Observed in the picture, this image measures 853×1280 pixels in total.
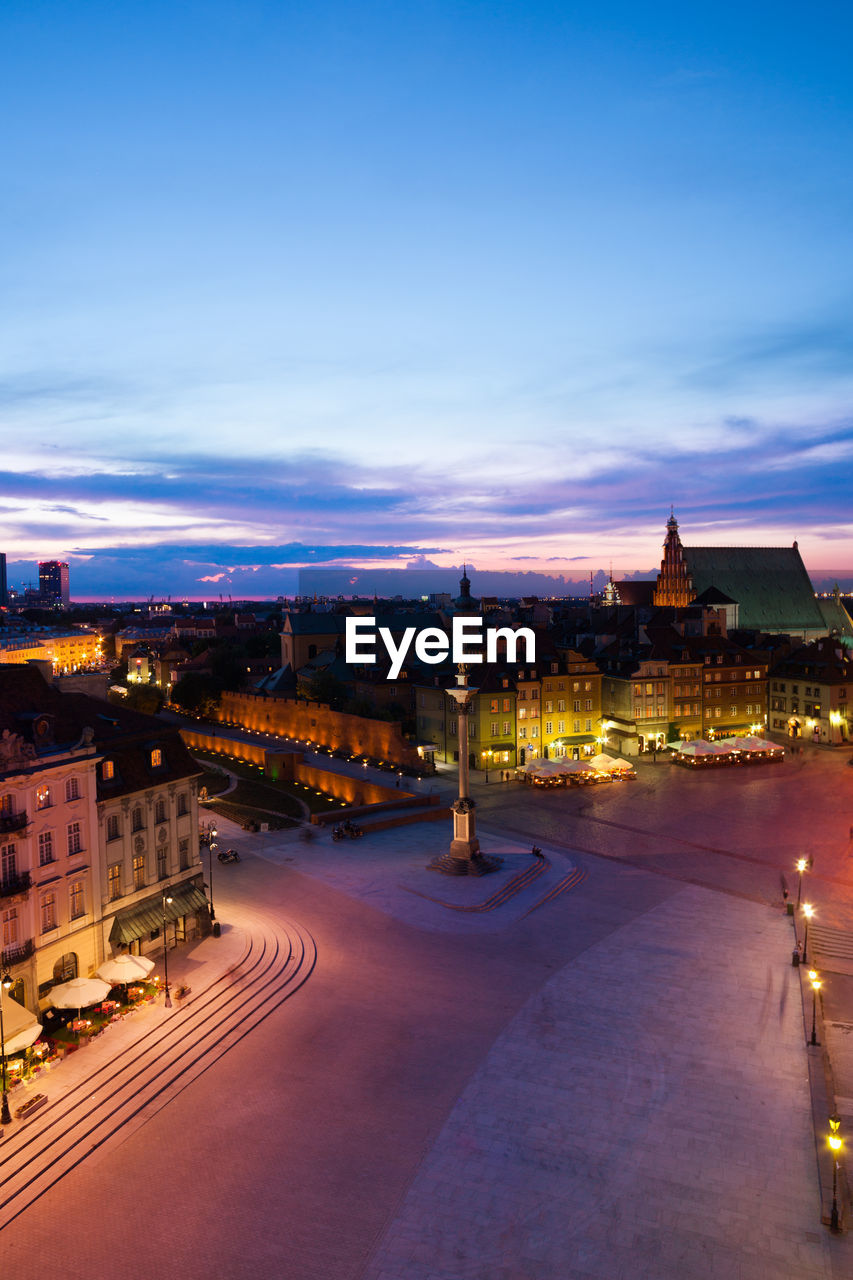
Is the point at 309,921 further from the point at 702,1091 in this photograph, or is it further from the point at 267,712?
the point at 267,712

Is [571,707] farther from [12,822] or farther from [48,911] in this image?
[12,822]

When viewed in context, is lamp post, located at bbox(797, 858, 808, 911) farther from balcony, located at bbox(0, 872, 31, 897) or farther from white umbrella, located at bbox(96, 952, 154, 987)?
balcony, located at bbox(0, 872, 31, 897)

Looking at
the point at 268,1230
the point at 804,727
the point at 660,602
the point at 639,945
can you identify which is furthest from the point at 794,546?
the point at 268,1230

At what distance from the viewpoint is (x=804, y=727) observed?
87.5 meters

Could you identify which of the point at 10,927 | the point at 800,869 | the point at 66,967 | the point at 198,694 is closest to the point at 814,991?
the point at 800,869

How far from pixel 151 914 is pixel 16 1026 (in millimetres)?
8141

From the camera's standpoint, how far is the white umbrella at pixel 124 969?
30.5 metres

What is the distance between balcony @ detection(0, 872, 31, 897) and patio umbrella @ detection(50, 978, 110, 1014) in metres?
3.87

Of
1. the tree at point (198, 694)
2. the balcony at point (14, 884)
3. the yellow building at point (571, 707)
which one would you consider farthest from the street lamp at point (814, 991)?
the tree at point (198, 694)

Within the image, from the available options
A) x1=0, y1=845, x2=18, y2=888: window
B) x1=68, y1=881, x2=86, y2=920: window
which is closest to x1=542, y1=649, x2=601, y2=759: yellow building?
x1=68, y1=881, x2=86, y2=920: window

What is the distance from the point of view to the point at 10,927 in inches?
1137

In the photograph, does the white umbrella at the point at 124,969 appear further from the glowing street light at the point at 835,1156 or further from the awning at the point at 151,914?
the glowing street light at the point at 835,1156

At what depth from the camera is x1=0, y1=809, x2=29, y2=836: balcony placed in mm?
28641

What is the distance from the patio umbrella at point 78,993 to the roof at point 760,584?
113691mm
